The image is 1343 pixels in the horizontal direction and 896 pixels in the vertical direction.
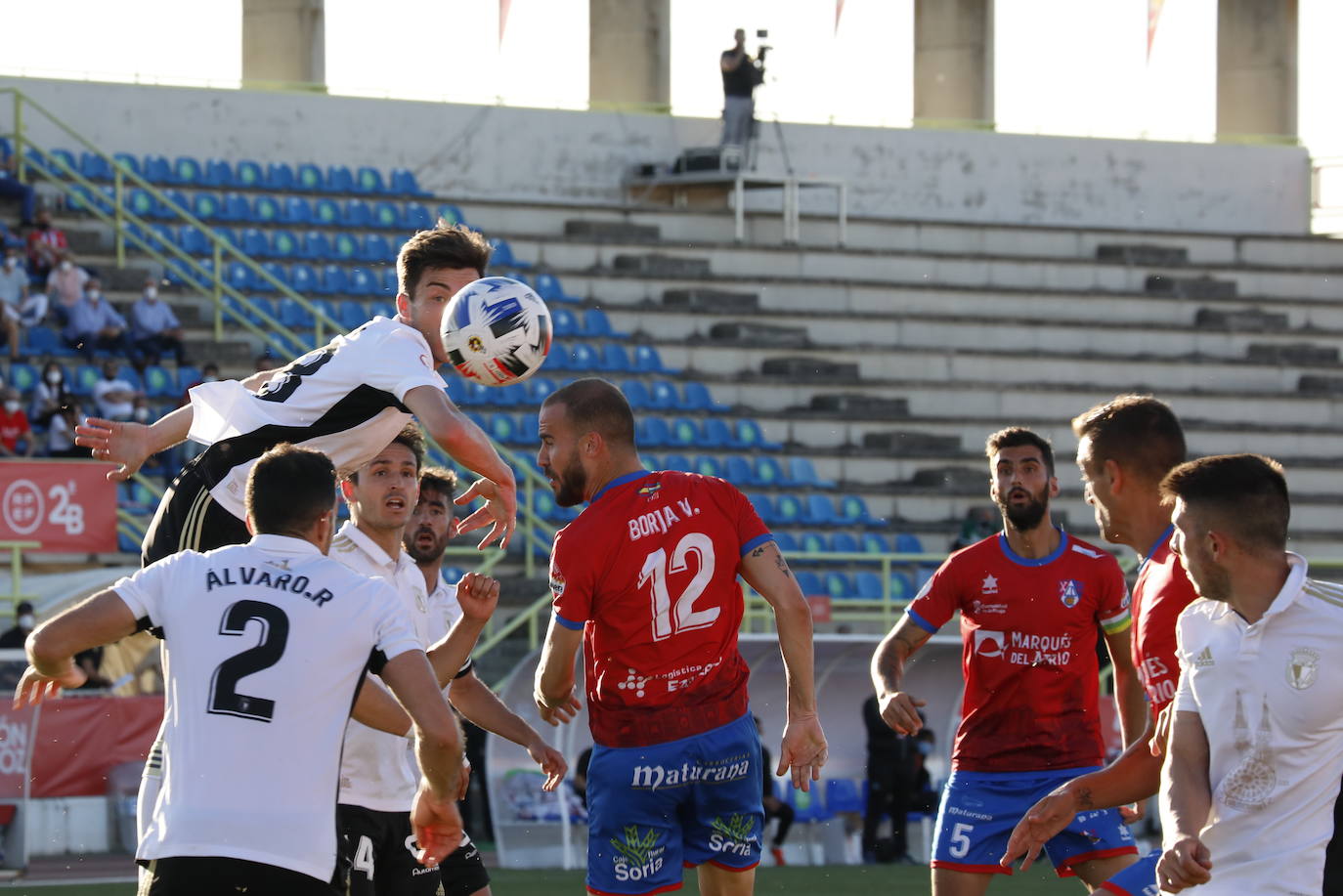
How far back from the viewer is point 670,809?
21.2ft

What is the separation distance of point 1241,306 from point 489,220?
33.6 feet

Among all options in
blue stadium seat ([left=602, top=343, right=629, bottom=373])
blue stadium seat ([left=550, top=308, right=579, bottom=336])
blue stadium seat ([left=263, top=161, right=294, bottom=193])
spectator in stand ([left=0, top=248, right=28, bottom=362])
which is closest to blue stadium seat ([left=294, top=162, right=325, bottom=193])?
blue stadium seat ([left=263, top=161, right=294, bottom=193])

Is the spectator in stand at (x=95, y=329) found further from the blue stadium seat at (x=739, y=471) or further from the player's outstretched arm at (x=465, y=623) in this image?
the player's outstretched arm at (x=465, y=623)

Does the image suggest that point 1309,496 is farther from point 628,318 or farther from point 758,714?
point 758,714

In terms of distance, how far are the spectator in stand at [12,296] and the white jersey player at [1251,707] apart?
628 inches

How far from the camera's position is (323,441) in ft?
20.9

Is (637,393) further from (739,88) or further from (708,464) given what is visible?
(739,88)

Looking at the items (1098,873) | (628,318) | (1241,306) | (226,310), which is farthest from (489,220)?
(1098,873)

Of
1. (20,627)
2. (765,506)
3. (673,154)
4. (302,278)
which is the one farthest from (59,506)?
(673,154)

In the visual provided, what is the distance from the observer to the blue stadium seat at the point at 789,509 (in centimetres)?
2136

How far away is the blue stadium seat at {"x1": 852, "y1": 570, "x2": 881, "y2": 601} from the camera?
66.5 feet

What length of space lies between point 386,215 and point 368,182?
2.53 feet

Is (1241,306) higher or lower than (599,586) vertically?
higher

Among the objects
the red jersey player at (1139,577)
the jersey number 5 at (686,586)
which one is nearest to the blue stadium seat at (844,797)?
the jersey number 5 at (686,586)
